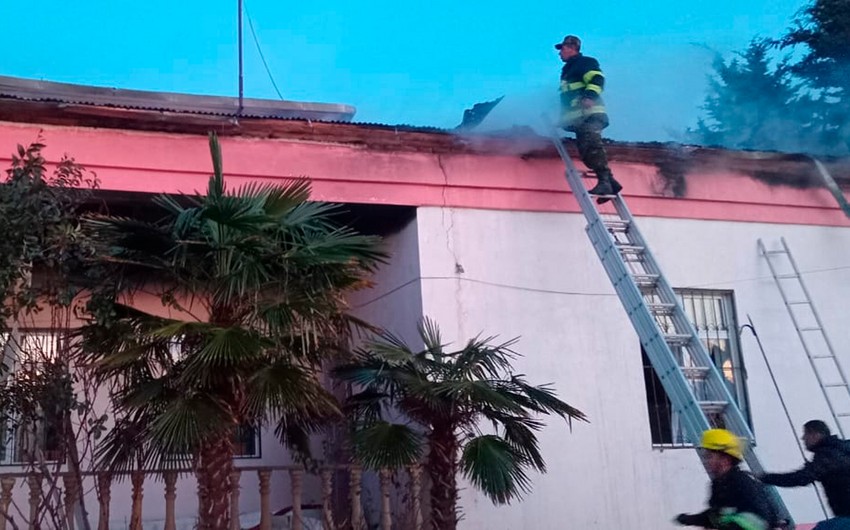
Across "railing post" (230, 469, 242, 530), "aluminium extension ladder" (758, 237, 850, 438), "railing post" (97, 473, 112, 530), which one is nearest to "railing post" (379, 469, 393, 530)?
"railing post" (230, 469, 242, 530)

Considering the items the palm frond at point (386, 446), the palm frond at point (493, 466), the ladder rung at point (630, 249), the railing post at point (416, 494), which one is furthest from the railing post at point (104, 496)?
the ladder rung at point (630, 249)

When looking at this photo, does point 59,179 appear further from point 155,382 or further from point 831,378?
point 831,378

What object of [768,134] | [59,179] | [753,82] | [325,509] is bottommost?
[325,509]

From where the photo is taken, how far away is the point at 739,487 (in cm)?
534

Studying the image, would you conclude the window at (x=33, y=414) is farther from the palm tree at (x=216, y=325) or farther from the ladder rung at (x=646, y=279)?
the ladder rung at (x=646, y=279)

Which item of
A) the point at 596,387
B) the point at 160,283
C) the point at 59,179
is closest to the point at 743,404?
the point at 596,387

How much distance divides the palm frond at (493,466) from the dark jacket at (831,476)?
2.10 meters

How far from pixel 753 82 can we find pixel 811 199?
1028 centimetres

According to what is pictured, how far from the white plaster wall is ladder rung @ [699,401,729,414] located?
2.42 metres

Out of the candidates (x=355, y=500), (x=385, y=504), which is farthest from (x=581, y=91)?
(x=355, y=500)

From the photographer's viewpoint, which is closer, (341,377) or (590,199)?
(341,377)

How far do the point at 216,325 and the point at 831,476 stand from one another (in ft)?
15.0

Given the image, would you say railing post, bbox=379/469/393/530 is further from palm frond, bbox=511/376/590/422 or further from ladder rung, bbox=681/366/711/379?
ladder rung, bbox=681/366/711/379

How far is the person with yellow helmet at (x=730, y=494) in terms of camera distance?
17.1 ft
